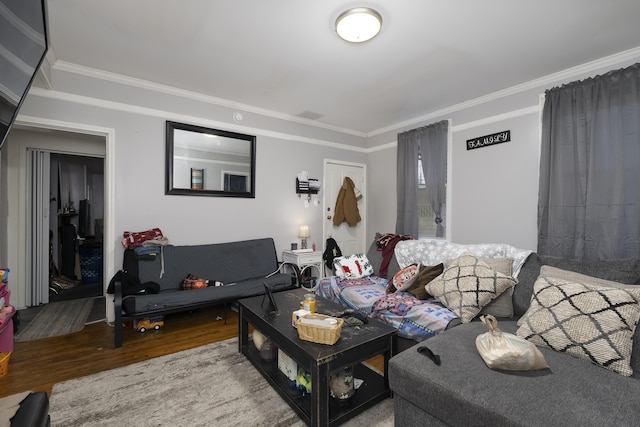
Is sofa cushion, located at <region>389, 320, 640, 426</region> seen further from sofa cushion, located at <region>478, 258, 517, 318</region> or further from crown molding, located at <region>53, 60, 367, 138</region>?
crown molding, located at <region>53, 60, 367, 138</region>

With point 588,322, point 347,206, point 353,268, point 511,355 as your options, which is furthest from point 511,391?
point 347,206

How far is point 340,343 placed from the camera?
1.63 m

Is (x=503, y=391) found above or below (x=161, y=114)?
below

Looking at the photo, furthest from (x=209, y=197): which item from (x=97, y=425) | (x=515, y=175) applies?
(x=515, y=175)

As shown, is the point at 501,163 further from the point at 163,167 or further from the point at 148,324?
the point at 148,324

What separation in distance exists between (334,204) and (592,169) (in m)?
3.08

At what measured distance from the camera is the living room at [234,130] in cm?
272

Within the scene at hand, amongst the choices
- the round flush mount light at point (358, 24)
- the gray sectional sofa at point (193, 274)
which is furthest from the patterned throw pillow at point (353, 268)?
the round flush mount light at point (358, 24)

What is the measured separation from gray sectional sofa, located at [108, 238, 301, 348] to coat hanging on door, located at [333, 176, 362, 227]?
49.1 inches

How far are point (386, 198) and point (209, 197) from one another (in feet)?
8.85

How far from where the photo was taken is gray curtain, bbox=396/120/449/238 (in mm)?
3816

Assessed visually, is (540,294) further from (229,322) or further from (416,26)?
(229,322)

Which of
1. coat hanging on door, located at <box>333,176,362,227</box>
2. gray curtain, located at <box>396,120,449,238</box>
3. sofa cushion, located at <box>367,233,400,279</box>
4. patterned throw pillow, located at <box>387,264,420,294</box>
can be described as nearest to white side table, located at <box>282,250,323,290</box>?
coat hanging on door, located at <box>333,176,362,227</box>

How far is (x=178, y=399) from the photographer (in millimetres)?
1811
